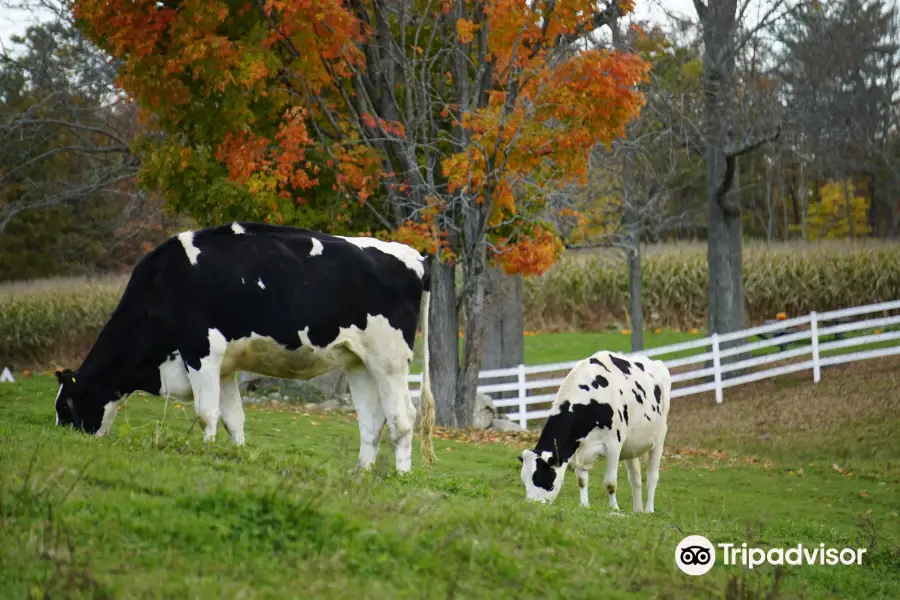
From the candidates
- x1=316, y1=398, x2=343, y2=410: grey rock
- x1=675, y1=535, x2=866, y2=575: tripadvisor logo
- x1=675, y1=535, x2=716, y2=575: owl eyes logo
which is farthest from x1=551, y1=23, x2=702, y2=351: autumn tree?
x1=675, y1=535, x2=716, y2=575: owl eyes logo

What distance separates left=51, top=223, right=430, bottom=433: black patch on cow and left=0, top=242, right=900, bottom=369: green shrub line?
2153cm

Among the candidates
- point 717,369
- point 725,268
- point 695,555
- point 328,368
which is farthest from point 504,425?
point 695,555

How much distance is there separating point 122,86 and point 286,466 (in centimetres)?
1085

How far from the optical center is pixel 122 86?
17.2m

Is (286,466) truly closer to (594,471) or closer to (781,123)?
(594,471)

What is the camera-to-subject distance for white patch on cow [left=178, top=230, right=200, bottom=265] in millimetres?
10023

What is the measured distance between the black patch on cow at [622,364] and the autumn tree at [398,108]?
4.41m

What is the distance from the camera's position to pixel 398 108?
17.9m

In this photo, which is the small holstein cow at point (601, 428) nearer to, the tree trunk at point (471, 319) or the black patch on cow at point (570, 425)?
the black patch on cow at point (570, 425)

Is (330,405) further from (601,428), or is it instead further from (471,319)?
(601,428)

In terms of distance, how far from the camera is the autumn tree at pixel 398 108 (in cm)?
1627

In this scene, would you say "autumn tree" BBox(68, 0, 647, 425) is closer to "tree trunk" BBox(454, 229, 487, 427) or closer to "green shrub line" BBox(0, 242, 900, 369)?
"tree trunk" BBox(454, 229, 487, 427)

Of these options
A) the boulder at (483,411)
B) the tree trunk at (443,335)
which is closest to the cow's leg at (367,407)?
the tree trunk at (443,335)

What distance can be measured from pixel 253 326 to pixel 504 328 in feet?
43.2
